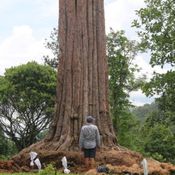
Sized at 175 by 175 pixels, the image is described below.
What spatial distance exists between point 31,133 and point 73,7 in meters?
20.1

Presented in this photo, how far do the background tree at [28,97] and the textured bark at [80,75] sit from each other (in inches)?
734

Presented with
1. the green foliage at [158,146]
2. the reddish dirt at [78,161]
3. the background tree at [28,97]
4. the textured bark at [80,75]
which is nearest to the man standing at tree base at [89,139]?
the reddish dirt at [78,161]

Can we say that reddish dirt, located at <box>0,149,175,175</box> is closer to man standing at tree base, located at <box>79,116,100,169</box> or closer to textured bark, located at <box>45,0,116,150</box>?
man standing at tree base, located at <box>79,116,100,169</box>

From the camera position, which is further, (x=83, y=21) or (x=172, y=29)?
(x=172, y=29)

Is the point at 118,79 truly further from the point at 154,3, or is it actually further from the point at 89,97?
the point at 89,97

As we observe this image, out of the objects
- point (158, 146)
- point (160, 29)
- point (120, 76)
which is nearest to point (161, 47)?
point (160, 29)

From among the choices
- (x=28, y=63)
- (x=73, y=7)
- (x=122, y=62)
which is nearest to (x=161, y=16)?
(x=73, y=7)

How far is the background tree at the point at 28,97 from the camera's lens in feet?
116

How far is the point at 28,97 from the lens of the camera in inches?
1395

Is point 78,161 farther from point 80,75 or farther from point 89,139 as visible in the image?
point 80,75

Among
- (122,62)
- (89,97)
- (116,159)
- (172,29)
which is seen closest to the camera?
(116,159)

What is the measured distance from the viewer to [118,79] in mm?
35781

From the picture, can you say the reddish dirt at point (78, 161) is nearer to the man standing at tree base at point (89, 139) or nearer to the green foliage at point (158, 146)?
the man standing at tree base at point (89, 139)

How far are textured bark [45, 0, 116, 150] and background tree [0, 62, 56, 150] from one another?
18653 mm
